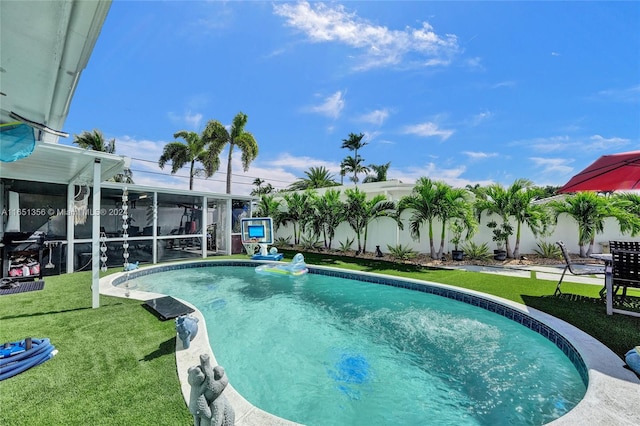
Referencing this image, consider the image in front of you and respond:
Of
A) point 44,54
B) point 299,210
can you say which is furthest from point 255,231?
point 44,54

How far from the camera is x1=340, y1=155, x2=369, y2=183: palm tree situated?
3575 cm

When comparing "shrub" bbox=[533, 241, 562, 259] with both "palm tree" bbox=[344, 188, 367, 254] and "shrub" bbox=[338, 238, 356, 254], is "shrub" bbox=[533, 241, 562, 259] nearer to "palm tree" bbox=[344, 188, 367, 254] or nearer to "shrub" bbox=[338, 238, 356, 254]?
"palm tree" bbox=[344, 188, 367, 254]

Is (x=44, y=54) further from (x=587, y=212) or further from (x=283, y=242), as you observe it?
(x=587, y=212)

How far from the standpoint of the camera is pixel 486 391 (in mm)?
3557

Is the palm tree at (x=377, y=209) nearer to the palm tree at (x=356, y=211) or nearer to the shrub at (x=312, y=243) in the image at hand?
the palm tree at (x=356, y=211)

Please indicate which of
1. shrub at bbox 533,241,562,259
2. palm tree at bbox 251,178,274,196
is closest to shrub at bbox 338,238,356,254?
shrub at bbox 533,241,562,259

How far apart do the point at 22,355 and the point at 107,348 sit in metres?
0.83

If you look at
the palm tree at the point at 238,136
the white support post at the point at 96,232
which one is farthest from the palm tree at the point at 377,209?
the palm tree at the point at 238,136

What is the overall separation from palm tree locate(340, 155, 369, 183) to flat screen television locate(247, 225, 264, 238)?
78.7 feet

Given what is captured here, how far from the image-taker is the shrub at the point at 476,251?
12.0 metres

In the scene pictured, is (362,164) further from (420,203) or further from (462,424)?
(462,424)

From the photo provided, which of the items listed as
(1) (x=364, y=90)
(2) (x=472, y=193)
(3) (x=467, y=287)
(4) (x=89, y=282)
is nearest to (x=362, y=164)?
(1) (x=364, y=90)

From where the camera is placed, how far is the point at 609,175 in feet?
15.9

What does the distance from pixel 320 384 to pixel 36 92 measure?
4.56 metres
